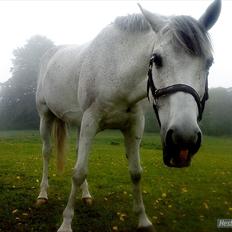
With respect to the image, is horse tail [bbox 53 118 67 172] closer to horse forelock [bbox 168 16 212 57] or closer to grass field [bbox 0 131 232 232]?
A: grass field [bbox 0 131 232 232]

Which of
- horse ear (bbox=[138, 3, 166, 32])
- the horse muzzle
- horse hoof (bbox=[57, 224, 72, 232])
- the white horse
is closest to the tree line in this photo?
the white horse

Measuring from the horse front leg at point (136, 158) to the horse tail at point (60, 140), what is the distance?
2.09 m

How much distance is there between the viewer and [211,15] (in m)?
3.45

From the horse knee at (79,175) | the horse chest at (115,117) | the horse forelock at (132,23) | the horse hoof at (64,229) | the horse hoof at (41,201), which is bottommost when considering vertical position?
the horse hoof at (41,201)

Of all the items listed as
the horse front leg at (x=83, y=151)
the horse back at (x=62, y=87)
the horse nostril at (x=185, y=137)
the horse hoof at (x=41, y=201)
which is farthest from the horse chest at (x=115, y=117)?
the horse hoof at (x=41, y=201)

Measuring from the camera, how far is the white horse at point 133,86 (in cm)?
310

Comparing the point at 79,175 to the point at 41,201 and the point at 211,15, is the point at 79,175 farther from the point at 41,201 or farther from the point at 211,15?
the point at 211,15

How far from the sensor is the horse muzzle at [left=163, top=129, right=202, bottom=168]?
2878mm

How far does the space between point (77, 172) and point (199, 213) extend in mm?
2535

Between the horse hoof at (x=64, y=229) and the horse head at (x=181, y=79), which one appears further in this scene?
the horse hoof at (x=64, y=229)

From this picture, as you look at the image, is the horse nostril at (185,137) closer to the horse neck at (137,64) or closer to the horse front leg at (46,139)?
the horse neck at (137,64)

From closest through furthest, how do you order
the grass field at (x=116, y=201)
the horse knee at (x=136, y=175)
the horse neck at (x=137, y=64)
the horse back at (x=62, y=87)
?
the horse neck at (x=137, y=64)
the grass field at (x=116, y=201)
the horse knee at (x=136, y=175)
the horse back at (x=62, y=87)

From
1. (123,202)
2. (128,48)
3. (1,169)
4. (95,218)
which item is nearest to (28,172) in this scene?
(1,169)

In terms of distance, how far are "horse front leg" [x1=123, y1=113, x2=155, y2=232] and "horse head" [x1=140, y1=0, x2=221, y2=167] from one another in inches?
62.9
